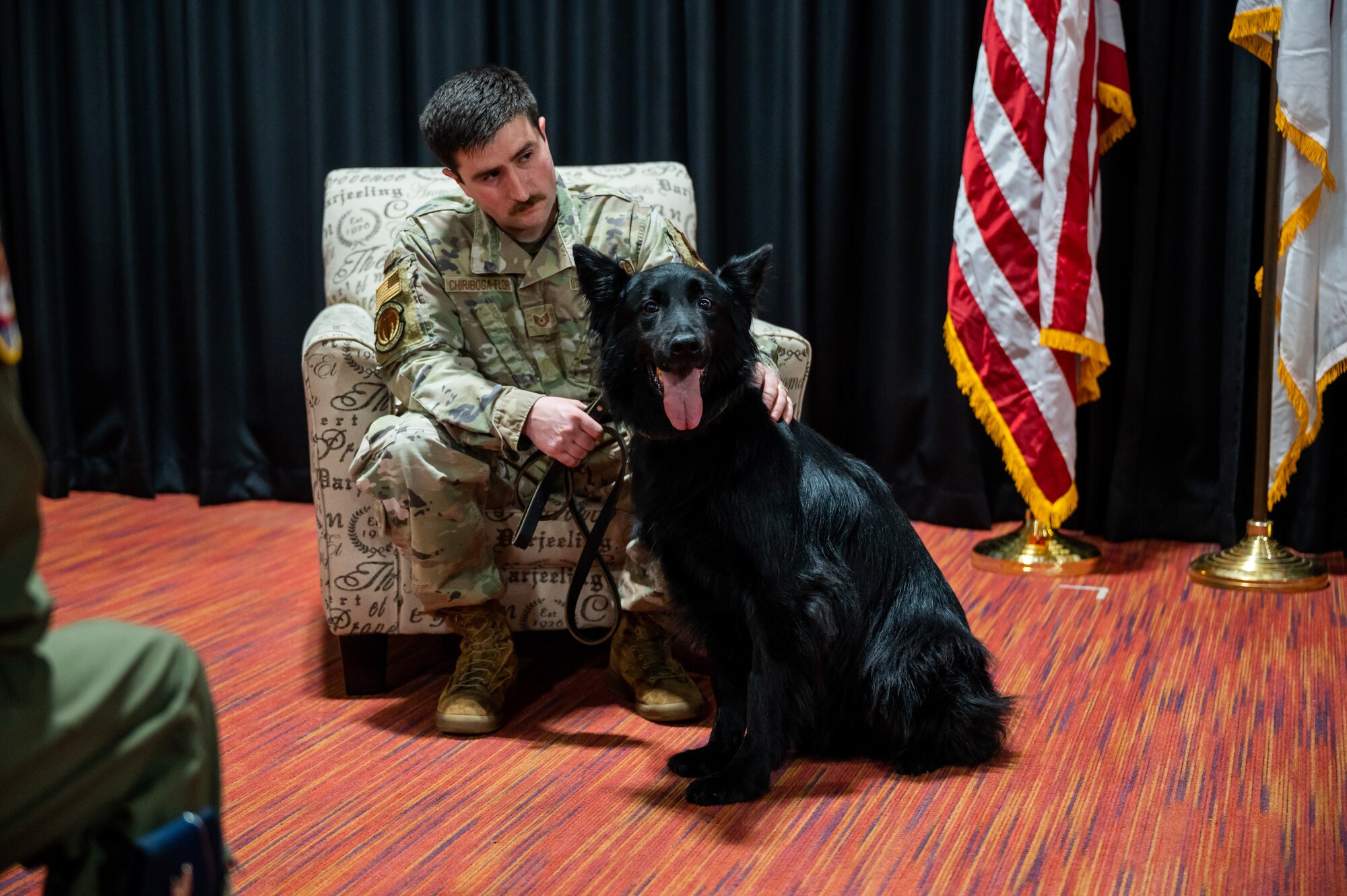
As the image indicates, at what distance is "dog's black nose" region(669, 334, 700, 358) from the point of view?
161cm

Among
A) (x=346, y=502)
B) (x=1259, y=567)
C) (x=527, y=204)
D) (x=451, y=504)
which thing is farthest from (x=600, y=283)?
(x=1259, y=567)

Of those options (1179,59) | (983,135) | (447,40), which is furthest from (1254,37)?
(447,40)

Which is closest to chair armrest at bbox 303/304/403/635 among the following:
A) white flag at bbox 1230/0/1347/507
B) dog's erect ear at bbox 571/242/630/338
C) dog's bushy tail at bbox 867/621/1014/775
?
dog's erect ear at bbox 571/242/630/338

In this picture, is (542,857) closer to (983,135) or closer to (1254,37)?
(983,135)

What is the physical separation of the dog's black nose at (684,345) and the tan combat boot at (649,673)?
28.4 inches

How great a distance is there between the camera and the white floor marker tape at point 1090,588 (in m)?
2.80

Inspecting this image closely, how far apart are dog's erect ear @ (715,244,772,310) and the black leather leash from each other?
32cm

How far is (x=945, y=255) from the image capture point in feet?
11.2

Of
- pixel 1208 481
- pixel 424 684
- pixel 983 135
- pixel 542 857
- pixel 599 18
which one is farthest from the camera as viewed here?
pixel 599 18

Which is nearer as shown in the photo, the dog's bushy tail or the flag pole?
the dog's bushy tail

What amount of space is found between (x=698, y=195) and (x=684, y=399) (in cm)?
202

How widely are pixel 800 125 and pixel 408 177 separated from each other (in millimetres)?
1268

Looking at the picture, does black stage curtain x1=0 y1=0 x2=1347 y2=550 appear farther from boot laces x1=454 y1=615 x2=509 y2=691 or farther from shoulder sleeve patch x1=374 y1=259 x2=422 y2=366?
boot laces x1=454 y1=615 x2=509 y2=691

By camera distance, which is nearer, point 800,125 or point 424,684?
point 424,684
